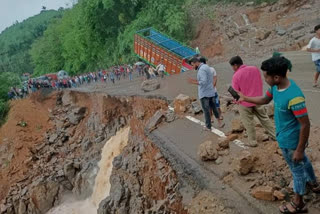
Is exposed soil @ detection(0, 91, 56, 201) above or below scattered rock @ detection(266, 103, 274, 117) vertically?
below

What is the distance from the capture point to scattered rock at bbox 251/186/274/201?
403 cm

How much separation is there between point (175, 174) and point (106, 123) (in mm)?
8930

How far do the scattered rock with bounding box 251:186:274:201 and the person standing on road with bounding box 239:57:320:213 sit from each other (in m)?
0.54

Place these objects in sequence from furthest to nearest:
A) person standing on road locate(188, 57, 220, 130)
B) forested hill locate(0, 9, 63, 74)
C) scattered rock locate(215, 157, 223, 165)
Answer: forested hill locate(0, 9, 63, 74) → person standing on road locate(188, 57, 220, 130) → scattered rock locate(215, 157, 223, 165)

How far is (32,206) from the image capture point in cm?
1376

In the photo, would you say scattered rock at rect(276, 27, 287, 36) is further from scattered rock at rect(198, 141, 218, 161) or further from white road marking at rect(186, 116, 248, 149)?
scattered rock at rect(198, 141, 218, 161)

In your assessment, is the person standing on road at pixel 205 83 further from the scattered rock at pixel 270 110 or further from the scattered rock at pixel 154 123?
the scattered rock at pixel 154 123

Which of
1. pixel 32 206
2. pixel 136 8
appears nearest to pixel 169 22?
pixel 136 8

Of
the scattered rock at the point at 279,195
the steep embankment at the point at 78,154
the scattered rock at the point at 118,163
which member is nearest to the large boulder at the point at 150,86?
the steep embankment at the point at 78,154

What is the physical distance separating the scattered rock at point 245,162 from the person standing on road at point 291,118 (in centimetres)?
120

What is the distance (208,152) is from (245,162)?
41.6 inches

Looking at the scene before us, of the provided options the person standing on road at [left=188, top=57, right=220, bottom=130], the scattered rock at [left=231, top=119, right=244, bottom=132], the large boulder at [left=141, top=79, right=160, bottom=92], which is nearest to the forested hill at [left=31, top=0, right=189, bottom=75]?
the large boulder at [left=141, top=79, right=160, bottom=92]

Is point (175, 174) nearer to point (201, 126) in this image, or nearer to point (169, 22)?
point (201, 126)

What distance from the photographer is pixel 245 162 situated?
15.3 feet
